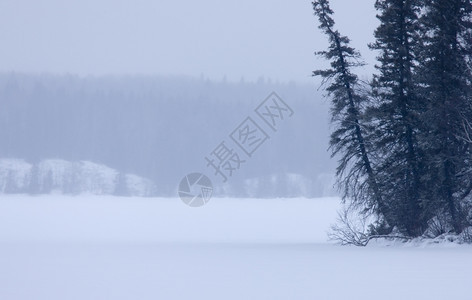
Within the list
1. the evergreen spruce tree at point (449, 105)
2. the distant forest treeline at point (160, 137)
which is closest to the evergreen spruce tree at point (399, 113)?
the evergreen spruce tree at point (449, 105)

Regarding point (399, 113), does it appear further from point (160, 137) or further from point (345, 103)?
point (160, 137)

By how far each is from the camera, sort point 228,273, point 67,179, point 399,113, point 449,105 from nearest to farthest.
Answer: point 228,273 → point 449,105 → point 399,113 → point 67,179

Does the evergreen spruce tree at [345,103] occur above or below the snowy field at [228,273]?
above

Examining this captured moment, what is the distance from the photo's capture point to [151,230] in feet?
122

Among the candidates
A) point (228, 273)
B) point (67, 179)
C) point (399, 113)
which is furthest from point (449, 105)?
point (67, 179)

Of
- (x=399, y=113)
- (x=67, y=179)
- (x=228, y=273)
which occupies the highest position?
(x=399, y=113)

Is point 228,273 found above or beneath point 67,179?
beneath

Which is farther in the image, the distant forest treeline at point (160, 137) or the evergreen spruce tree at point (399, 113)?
the distant forest treeline at point (160, 137)

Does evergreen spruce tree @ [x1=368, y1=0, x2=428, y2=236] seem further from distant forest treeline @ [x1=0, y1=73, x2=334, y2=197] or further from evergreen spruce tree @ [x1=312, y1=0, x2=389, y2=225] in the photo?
distant forest treeline @ [x1=0, y1=73, x2=334, y2=197]

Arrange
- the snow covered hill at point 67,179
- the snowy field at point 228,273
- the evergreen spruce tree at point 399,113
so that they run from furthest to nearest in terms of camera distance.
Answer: the snow covered hill at point 67,179, the evergreen spruce tree at point 399,113, the snowy field at point 228,273

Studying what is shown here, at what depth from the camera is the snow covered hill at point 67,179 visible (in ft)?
390

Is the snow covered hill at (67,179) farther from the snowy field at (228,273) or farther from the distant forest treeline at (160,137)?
the snowy field at (228,273)

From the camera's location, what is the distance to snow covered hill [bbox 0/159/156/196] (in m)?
119

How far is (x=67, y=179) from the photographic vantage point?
408ft
